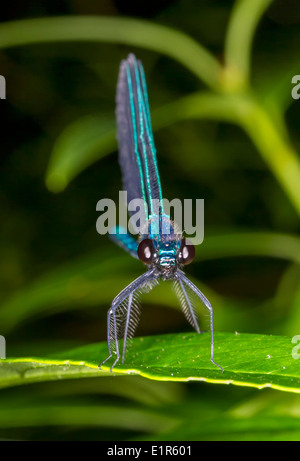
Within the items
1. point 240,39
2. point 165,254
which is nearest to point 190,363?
point 165,254

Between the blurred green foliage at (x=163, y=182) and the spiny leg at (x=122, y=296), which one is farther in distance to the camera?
the blurred green foliage at (x=163, y=182)

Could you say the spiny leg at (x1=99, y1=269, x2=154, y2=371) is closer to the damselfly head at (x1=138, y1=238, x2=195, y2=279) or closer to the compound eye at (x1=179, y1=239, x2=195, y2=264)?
the damselfly head at (x1=138, y1=238, x2=195, y2=279)

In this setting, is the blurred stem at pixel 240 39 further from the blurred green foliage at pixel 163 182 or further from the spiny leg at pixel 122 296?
the spiny leg at pixel 122 296

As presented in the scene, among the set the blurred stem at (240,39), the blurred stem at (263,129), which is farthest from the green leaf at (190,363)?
the blurred stem at (240,39)

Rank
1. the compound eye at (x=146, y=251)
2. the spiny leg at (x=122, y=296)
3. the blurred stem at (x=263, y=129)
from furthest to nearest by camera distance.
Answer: the blurred stem at (x=263, y=129) < the compound eye at (x=146, y=251) < the spiny leg at (x=122, y=296)

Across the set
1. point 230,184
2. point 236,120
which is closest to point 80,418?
point 236,120

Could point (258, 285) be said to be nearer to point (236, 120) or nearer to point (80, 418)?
point (236, 120)
